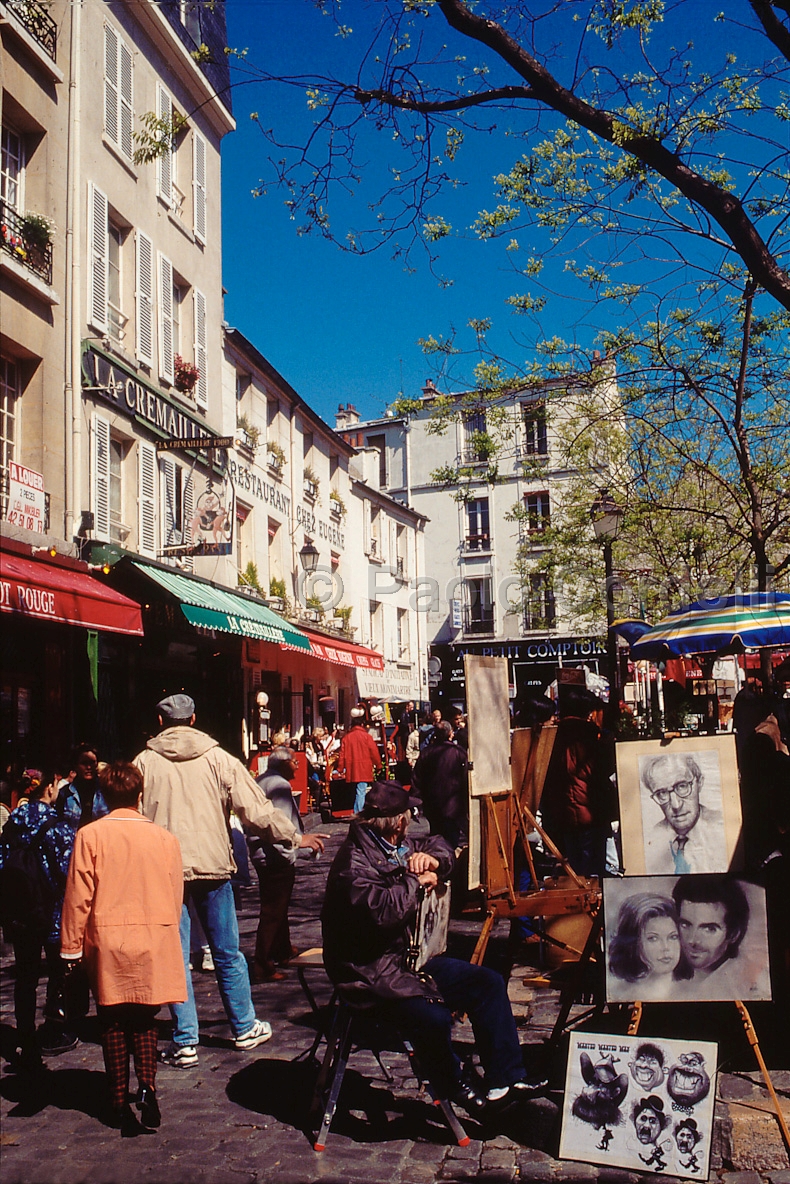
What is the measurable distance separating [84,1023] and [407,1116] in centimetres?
254

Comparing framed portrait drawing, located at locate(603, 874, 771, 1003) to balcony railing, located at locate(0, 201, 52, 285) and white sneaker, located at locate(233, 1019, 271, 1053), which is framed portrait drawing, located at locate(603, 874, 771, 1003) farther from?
balcony railing, located at locate(0, 201, 52, 285)

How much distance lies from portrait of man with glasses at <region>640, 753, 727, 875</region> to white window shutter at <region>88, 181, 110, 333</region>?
36.3ft

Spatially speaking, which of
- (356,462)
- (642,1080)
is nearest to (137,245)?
(642,1080)

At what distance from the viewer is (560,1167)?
13.4ft

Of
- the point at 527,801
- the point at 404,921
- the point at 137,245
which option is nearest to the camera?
the point at 404,921

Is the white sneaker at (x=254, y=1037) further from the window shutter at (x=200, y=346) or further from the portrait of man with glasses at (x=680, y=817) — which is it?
the window shutter at (x=200, y=346)

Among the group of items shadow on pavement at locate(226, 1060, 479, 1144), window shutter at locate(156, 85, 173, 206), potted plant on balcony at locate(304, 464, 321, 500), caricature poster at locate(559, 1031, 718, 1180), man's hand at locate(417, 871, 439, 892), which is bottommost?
shadow on pavement at locate(226, 1060, 479, 1144)

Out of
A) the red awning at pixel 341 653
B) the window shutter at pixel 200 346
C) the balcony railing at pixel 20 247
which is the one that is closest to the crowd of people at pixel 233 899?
the balcony railing at pixel 20 247

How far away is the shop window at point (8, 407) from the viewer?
12594mm

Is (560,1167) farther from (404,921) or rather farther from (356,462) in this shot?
(356,462)

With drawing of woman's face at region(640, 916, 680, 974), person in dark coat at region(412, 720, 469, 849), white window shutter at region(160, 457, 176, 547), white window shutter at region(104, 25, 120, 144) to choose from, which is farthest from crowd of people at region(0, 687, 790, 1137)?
white window shutter at region(104, 25, 120, 144)

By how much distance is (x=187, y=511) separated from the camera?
57.1 feet

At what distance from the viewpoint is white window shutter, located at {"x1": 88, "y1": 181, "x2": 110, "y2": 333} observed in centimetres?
1420

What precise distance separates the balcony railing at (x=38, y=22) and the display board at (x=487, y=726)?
1064cm
